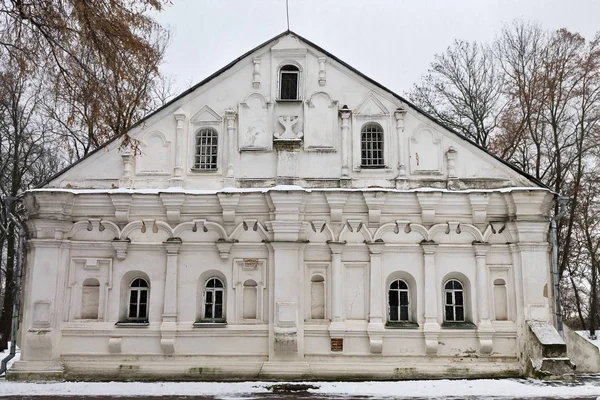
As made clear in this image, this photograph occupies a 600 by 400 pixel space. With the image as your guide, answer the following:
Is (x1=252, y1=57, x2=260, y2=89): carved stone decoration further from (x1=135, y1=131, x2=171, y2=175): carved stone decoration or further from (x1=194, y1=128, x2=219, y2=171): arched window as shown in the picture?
(x1=135, y1=131, x2=171, y2=175): carved stone decoration

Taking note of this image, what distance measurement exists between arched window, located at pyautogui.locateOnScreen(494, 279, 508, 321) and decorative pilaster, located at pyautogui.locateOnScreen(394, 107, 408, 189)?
3.11 metres

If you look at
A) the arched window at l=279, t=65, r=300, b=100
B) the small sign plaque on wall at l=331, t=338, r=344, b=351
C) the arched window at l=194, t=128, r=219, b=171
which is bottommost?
the small sign plaque on wall at l=331, t=338, r=344, b=351

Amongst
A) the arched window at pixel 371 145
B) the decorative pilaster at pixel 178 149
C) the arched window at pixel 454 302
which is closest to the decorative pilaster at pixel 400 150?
the arched window at pixel 371 145

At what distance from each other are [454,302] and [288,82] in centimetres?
667

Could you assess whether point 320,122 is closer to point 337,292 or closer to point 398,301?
point 337,292

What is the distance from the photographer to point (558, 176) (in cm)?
2122

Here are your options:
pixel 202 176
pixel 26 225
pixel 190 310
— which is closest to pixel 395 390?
pixel 190 310

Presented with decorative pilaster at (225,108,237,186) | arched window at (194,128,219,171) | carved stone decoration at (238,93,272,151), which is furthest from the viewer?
arched window at (194,128,219,171)

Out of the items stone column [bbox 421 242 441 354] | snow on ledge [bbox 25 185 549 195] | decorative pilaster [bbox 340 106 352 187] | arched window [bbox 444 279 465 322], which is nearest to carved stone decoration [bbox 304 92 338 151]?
decorative pilaster [bbox 340 106 352 187]

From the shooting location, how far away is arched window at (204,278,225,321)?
47.3ft

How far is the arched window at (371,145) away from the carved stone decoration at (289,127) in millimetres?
1551

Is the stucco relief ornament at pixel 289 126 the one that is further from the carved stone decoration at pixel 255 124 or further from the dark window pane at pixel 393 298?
the dark window pane at pixel 393 298

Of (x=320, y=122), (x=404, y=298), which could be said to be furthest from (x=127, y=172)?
(x=404, y=298)

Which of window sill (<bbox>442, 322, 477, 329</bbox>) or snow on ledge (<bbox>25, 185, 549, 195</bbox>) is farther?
snow on ledge (<bbox>25, 185, 549, 195</bbox>)
